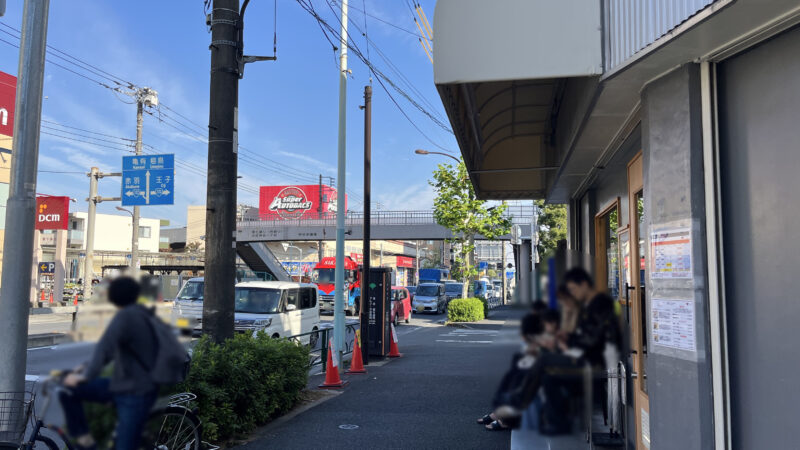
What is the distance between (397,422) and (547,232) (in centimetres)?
2666

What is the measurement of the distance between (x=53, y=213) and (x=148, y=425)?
28.0 metres

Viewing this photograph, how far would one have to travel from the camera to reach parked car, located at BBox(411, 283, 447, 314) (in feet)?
101

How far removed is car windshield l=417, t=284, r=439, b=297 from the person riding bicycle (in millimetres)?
31036

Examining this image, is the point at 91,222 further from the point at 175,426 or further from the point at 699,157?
the point at 699,157

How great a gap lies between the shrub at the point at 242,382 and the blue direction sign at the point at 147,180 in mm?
3587

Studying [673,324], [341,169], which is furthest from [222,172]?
[341,169]

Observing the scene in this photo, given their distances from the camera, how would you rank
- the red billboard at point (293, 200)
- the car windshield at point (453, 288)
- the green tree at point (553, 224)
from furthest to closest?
the red billboard at point (293, 200) → the car windshield at point (453, 288) → the green tree at point (553, 224)

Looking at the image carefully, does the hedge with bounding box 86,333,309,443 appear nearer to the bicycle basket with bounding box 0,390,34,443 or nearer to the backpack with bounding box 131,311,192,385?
the bicycle basket with bounding box 0,390,34,443

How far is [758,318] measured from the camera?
3178mm

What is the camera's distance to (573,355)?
0.56 metres

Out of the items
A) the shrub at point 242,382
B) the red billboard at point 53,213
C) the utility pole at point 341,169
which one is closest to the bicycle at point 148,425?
the shrub at point 242,382

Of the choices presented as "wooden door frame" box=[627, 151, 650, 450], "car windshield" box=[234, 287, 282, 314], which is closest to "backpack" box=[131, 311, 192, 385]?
"wooden door frame" box=[627, 151, 650, 450]

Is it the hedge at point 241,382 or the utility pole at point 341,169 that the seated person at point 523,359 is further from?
the utility pole at point 341,169

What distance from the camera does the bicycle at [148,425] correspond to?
1.93 feet
